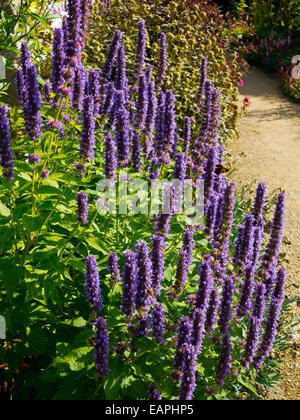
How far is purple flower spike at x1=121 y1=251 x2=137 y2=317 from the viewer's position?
2709 mm

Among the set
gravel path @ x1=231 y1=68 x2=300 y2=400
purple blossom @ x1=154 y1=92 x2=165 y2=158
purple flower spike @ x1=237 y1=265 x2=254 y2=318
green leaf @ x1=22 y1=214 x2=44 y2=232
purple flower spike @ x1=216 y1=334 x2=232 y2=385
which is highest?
purple blossom @ x1=154 y1=92 x2=165 y2=158

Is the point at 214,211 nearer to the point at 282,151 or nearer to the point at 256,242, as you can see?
the point at 256,242

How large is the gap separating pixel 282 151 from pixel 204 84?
572 centimetres

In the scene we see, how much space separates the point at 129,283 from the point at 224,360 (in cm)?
77

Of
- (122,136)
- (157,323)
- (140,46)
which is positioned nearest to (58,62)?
(122,136)

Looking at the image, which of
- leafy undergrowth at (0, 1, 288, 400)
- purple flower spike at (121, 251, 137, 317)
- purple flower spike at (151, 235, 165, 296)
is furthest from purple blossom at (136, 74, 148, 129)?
purple flower spike at (121, 251, 137, 317)

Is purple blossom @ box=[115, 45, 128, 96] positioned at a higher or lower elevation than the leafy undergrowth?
higher

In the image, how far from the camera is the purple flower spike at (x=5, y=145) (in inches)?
112

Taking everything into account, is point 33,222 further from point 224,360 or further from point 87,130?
point 224,360

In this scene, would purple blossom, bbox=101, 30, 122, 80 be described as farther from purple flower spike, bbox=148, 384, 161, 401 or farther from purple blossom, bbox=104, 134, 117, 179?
purple flower spike, bbox=148, 384, 161, 401

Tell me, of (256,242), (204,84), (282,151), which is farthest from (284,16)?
(256,242)

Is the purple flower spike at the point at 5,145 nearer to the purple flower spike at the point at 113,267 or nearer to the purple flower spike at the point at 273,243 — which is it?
the purple flower spike at the point at 113,267

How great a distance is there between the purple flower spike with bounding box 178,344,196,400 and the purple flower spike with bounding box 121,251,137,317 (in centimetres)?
38
